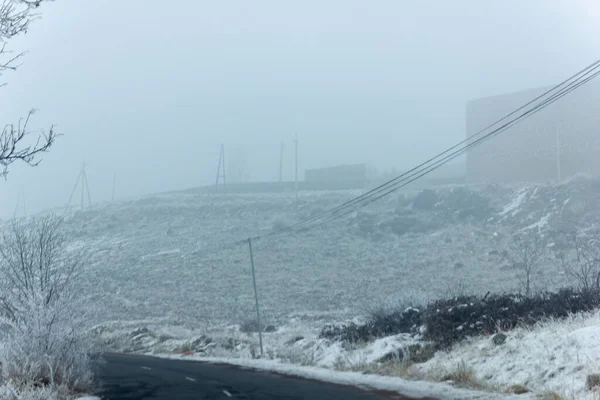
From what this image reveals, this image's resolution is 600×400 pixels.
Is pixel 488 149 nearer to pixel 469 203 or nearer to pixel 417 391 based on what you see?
pixel 469 203

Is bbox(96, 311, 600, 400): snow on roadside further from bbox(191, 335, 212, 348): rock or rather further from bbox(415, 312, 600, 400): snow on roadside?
bbox(191, 335, 212, 348): rock

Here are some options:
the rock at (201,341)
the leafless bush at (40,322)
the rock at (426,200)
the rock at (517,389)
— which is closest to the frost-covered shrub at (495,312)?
the rock at (517,389)

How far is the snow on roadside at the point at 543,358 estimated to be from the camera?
1326 cm

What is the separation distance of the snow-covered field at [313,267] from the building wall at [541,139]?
3.75m

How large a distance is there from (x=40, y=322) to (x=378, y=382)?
28.2ft

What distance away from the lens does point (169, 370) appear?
26.7 m

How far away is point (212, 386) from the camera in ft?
64.7

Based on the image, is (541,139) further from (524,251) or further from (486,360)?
(486,360)

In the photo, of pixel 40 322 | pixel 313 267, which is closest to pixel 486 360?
pixel 40 322

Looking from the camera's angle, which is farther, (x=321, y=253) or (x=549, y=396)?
(x=321, y=253)

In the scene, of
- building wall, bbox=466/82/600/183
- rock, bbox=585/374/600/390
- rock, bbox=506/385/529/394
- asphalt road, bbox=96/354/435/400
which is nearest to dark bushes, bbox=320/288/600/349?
asphalt road, bbox=96/354/435/400

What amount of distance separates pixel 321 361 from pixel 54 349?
11.0 metres

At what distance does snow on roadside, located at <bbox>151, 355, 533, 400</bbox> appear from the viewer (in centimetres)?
1474

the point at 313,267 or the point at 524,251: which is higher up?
the point at 524,251
